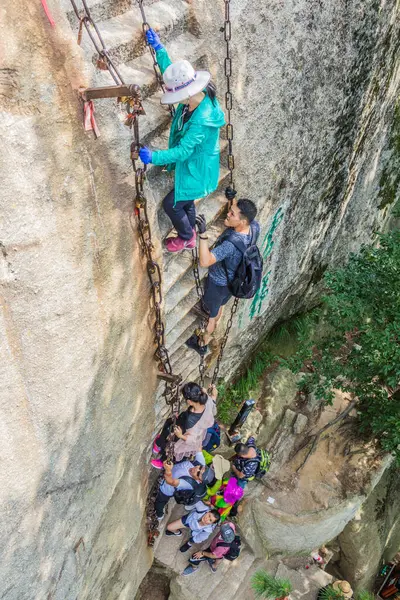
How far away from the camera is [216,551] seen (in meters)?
6.47

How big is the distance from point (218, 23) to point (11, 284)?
2538 mm

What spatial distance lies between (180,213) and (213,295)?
1.19 m

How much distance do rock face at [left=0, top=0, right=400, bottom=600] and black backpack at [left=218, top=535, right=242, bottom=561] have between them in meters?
1.03

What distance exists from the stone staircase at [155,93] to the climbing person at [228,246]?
0.18 meters

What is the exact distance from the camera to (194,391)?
192 inches

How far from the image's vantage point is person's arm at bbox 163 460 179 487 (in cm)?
530

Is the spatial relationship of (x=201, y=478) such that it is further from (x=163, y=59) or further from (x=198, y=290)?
(x=163, y=59)

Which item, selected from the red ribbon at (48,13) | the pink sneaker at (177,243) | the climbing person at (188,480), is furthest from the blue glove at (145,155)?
the climbing person at (188,480)

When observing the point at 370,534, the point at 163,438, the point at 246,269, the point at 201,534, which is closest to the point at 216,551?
the point at 201,534

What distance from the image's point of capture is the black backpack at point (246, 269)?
4387 mm

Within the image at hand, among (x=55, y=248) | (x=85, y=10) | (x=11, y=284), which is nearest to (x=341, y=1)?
(x=85, y=10)

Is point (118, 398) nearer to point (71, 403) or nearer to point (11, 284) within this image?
point (71, 403)

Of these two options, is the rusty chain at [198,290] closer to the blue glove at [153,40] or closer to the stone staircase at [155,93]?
the stone staircase at [155,93]

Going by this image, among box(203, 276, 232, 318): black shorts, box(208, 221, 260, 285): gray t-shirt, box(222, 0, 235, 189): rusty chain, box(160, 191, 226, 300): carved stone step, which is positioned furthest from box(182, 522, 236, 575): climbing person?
box(222, 0, 235, 189): rusty chain
